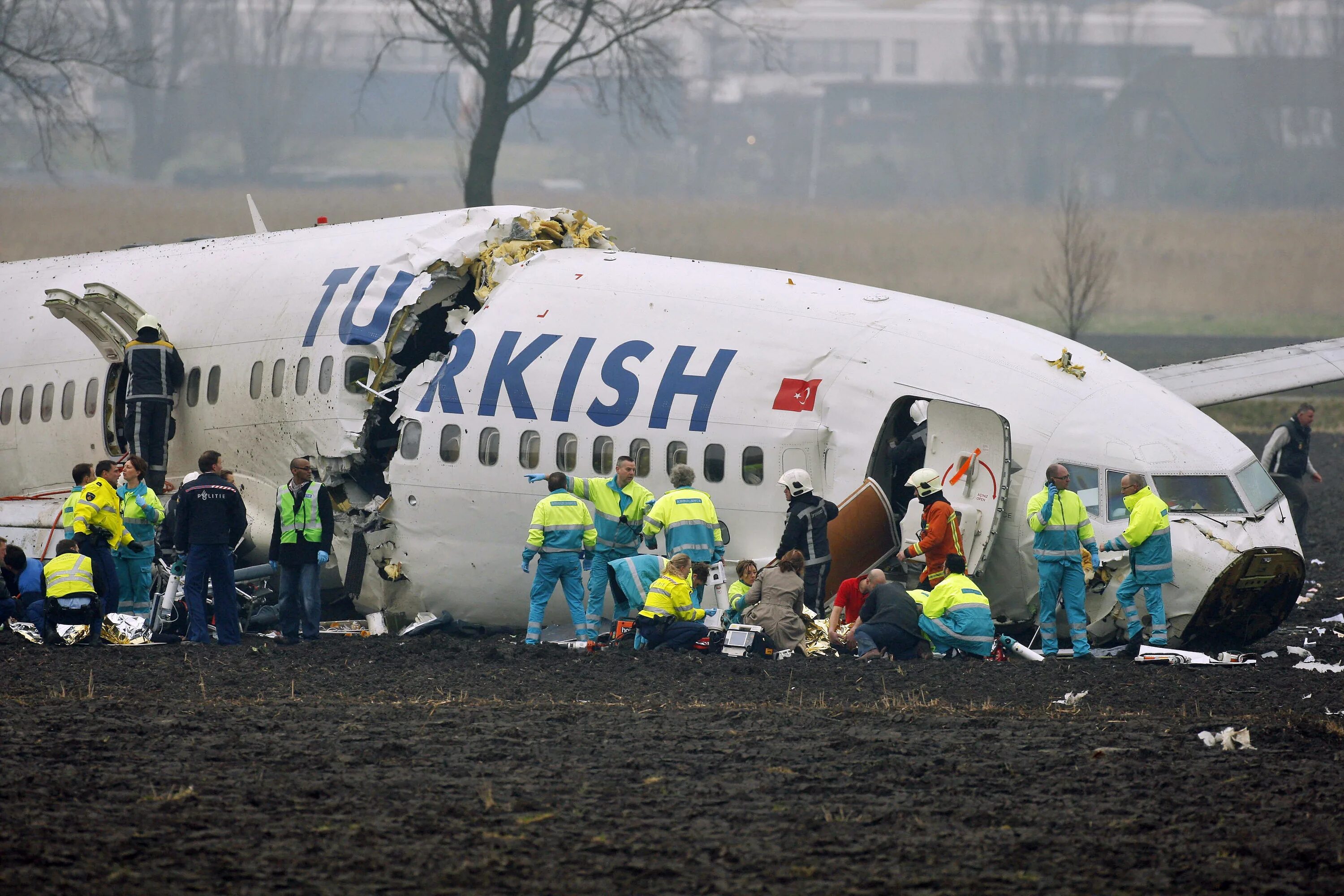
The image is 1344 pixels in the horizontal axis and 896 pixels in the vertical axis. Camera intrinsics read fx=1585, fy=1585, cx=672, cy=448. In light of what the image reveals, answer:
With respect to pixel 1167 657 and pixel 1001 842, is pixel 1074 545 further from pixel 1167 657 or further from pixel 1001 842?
pixel 1001 842

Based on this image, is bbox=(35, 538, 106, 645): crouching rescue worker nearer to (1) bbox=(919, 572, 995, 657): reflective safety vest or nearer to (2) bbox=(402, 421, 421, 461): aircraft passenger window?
(2) bbox=(402, 421, 421, 461): aircraft passenger window

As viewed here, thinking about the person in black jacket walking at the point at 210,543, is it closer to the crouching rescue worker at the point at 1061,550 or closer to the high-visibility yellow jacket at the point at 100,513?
the high-visibility yellow jacket at the point at 100,513

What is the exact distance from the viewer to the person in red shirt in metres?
16.8

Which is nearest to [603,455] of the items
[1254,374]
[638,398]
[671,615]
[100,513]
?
[638,398]

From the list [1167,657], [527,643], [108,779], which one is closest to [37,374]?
[527,643]

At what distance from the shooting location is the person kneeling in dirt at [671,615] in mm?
16859

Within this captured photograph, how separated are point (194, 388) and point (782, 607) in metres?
A: 8.65

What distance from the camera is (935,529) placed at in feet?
54.6

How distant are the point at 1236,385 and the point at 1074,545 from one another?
799 centimetres

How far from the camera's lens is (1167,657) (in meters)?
16.3

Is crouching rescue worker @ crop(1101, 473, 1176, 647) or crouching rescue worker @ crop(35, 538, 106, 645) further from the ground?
crouching rescue worker @ crop(1101, 473, 1176, 647)

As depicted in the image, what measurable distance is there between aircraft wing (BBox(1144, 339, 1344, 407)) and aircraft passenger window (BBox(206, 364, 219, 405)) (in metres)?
12.8

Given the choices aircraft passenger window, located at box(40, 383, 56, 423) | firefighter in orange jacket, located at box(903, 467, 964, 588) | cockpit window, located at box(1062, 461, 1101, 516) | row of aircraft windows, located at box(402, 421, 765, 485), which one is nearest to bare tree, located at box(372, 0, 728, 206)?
aircraft passenger window, located at box(40, 383, 56, 423)

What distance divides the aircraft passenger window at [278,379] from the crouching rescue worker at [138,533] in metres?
1.76
